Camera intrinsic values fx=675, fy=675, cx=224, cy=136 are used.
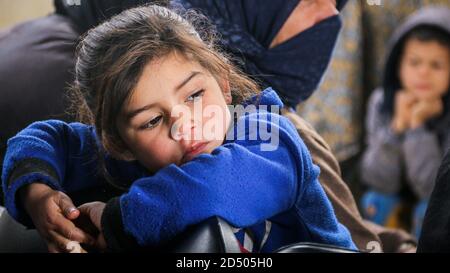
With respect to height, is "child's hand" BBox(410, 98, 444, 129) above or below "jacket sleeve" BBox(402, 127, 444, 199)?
above

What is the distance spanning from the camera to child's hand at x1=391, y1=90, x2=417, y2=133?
1.64m

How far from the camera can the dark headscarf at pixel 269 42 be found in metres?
0.69

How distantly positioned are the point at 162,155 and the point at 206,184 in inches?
2.5

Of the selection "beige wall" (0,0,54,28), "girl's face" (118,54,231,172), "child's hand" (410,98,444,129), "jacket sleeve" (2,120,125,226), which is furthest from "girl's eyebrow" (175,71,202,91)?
"child's hand" (410,98,444,129)

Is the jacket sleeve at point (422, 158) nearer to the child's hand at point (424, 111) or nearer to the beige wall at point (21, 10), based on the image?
the child's hand at point (424, 111)

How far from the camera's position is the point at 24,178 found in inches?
25.1

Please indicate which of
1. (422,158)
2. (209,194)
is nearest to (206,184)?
(209,194)

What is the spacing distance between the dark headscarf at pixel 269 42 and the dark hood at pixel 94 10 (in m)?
0.05

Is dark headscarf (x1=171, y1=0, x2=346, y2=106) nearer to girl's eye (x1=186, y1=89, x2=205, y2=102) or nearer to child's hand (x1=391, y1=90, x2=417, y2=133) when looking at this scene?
girl's eye (x1=186, y1=89, x2=205, y2=102)

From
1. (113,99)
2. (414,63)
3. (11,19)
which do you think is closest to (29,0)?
(11,19)

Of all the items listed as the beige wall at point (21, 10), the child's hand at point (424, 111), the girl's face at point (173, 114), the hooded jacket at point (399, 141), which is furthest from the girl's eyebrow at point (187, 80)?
the child's hand at point (424, 111)

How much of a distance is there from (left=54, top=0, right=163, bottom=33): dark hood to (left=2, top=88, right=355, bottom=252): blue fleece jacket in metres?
0.11

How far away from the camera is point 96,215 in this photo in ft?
2.07

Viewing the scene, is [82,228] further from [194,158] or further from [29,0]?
[29,0]
